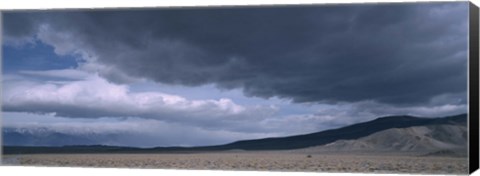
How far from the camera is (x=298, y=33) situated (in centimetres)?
1467

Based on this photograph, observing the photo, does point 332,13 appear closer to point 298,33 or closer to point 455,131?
point 298,33

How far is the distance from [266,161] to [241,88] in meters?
1.12

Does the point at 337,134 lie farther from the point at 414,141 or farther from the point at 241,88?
the point at 241,88

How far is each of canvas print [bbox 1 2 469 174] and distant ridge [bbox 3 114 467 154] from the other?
0.02 meters

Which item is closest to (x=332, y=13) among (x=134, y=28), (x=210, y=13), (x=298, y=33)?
(x=298, y=33)

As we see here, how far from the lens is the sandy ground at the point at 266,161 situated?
14086mm

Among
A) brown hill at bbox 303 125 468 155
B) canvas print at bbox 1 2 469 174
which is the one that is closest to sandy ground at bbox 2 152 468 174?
canvas print at bbox 1 2 469 174

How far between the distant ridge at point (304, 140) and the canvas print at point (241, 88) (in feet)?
0.07

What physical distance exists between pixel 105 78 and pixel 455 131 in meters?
5.31

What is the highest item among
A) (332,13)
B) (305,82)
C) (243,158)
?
(332,13)

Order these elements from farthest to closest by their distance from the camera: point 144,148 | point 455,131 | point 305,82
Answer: point 144,148 → point 305,82 → point 455,131

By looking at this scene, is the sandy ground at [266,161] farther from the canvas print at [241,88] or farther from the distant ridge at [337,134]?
the distant ridge at [337,134]

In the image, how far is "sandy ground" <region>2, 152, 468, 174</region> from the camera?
14.1m

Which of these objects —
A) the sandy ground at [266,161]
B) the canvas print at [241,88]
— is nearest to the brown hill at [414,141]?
the canvas print at [241,88]
